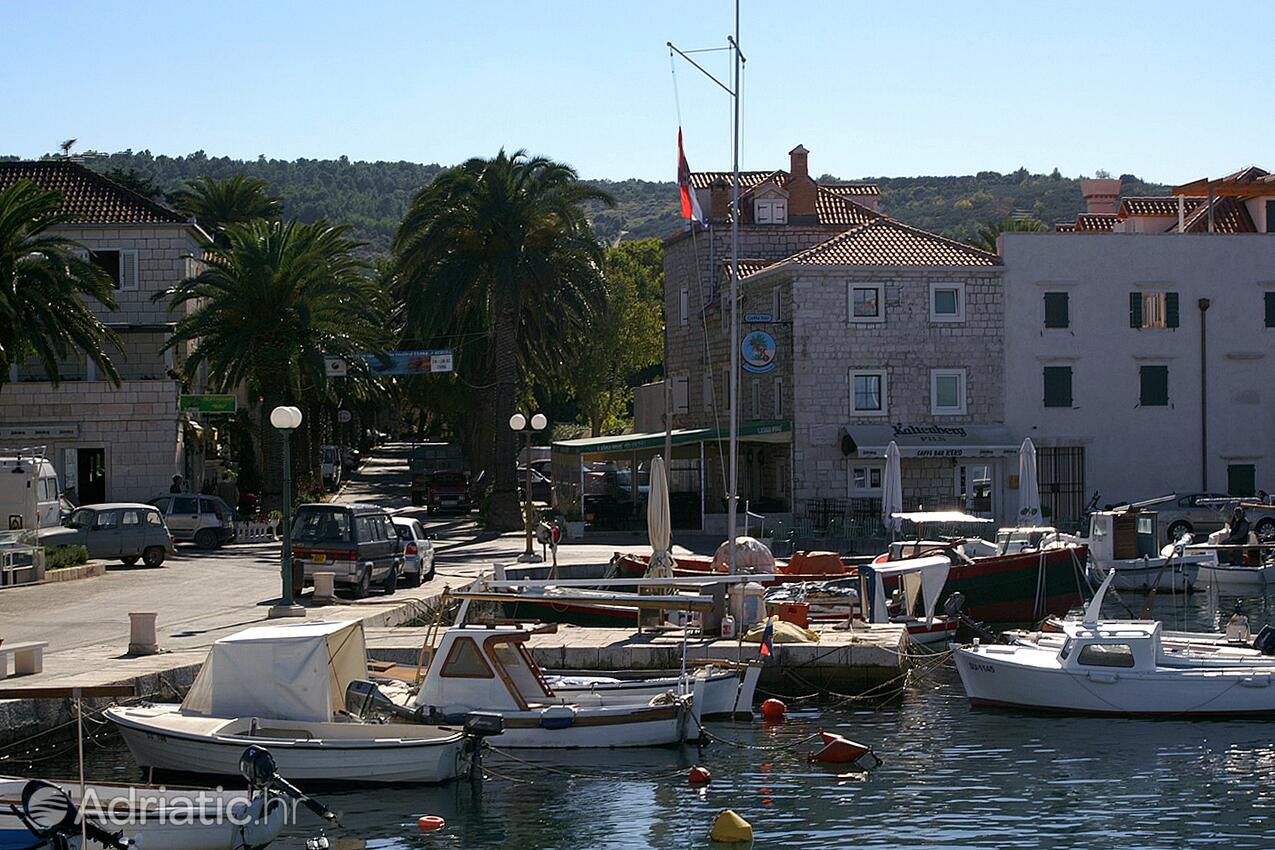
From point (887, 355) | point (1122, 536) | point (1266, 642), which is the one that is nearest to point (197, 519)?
point (887, 355)

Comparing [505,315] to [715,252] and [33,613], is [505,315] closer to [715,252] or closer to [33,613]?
[715,252]

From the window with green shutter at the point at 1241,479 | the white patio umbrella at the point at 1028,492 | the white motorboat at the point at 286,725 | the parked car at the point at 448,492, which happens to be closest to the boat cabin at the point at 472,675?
the white motorboat at the point at 286,725

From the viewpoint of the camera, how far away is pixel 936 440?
5100 centimetres

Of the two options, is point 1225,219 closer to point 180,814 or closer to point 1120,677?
point 1120,677

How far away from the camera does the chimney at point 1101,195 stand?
71.2m

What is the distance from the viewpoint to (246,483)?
59.7m

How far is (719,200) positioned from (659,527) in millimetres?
38657

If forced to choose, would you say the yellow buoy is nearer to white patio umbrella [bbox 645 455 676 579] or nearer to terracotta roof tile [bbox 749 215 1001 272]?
white patio umbrella [bbox 645 455 676 579]

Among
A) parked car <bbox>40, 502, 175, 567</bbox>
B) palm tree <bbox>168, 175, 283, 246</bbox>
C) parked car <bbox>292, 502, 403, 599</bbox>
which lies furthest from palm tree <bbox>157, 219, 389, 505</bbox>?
palm tree <bbox>168, 175, 283, 246</bbox>

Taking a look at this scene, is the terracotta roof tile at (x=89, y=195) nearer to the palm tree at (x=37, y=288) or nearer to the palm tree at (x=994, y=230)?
the palm tree at (x=37, y=288)

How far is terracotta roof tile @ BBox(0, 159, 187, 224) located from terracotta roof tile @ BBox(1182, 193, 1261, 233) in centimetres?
3933

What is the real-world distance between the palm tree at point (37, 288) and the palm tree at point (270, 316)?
17.2 feet

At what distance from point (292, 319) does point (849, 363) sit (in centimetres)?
1857

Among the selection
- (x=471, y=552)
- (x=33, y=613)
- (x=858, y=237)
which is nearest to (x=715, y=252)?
(x=858, y=237)
